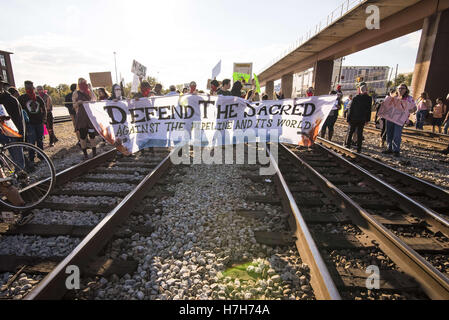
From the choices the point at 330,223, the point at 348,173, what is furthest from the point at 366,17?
the point at 330,223

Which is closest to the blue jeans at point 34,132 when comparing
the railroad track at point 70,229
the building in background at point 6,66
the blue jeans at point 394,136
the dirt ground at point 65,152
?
the dirt ground at point 65,152

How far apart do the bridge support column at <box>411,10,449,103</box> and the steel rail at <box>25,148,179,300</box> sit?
912 inches

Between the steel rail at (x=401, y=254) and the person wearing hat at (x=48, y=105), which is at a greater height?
the person wearing hat at (x=48, y=105)

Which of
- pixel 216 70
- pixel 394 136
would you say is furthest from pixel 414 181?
pixel 216 70

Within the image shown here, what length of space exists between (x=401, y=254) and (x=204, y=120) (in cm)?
493

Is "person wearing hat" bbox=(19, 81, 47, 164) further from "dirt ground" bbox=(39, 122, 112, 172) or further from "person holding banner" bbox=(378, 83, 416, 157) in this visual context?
"person holding banner" bbox=(378, 83, 416, 157)

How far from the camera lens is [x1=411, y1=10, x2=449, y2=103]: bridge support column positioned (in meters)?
17.8

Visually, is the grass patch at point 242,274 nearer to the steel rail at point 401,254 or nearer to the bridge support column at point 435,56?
the steel rail at point 401,254

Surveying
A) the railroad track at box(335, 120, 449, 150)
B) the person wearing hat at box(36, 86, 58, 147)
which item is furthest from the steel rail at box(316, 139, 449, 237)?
the person wearing hat at box(36, 86, 58, 147)

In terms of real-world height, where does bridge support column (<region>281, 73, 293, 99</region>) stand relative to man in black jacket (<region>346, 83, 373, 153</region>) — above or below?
above

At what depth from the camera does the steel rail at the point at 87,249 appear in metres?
2.14

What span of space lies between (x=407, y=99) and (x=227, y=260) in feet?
28.2

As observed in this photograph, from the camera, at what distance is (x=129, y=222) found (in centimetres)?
371
